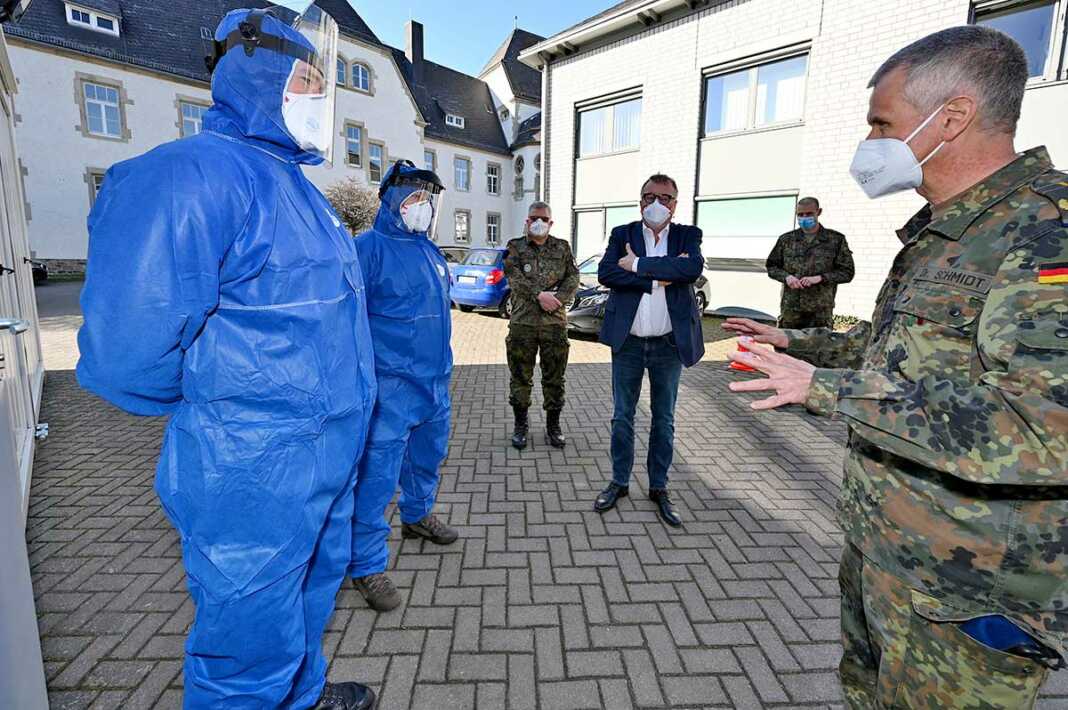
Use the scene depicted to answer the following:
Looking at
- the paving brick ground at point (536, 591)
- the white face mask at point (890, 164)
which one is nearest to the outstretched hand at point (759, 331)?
the white face mask at point (890, 164)

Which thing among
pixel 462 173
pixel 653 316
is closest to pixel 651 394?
pixel 653 316

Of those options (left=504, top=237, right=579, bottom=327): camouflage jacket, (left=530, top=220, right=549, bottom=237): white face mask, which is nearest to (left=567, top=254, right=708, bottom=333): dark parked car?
(left=504, top=237, right=579, bottom=327): camouflage jacket

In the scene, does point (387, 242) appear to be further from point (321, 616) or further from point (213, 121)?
point (321, 616)

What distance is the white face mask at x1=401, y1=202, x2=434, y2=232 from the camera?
8.98 ft

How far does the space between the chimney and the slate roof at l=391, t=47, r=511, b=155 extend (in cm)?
24

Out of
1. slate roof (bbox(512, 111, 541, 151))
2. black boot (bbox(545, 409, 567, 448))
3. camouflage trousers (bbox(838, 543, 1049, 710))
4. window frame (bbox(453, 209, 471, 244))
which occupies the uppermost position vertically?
slate roof (bbox(512, 111, 541, 151))

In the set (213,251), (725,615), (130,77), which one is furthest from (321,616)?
(130,77)

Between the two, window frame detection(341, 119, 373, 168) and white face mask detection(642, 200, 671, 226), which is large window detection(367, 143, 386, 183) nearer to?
window frame detection(341, 119, 373, 168)

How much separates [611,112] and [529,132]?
21.8 metres

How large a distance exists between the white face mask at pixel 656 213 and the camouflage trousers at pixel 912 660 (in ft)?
7.37

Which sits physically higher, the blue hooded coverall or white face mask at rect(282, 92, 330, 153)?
white face mask at rect(282, 92, 330, 153)

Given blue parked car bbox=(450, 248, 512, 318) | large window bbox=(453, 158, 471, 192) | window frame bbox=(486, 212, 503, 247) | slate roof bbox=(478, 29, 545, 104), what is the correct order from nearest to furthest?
1. blue parked car bbox=(450, 248, 512, 318)
2. large window bbox=(453, 158, 471, 192)
3. window frame bbox=(486, 212, 503, 247)
4. slate roof bbox=(478, 29, 545, 104)

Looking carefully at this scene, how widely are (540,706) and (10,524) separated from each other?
1769 millimetres

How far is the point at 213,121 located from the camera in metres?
1.59
